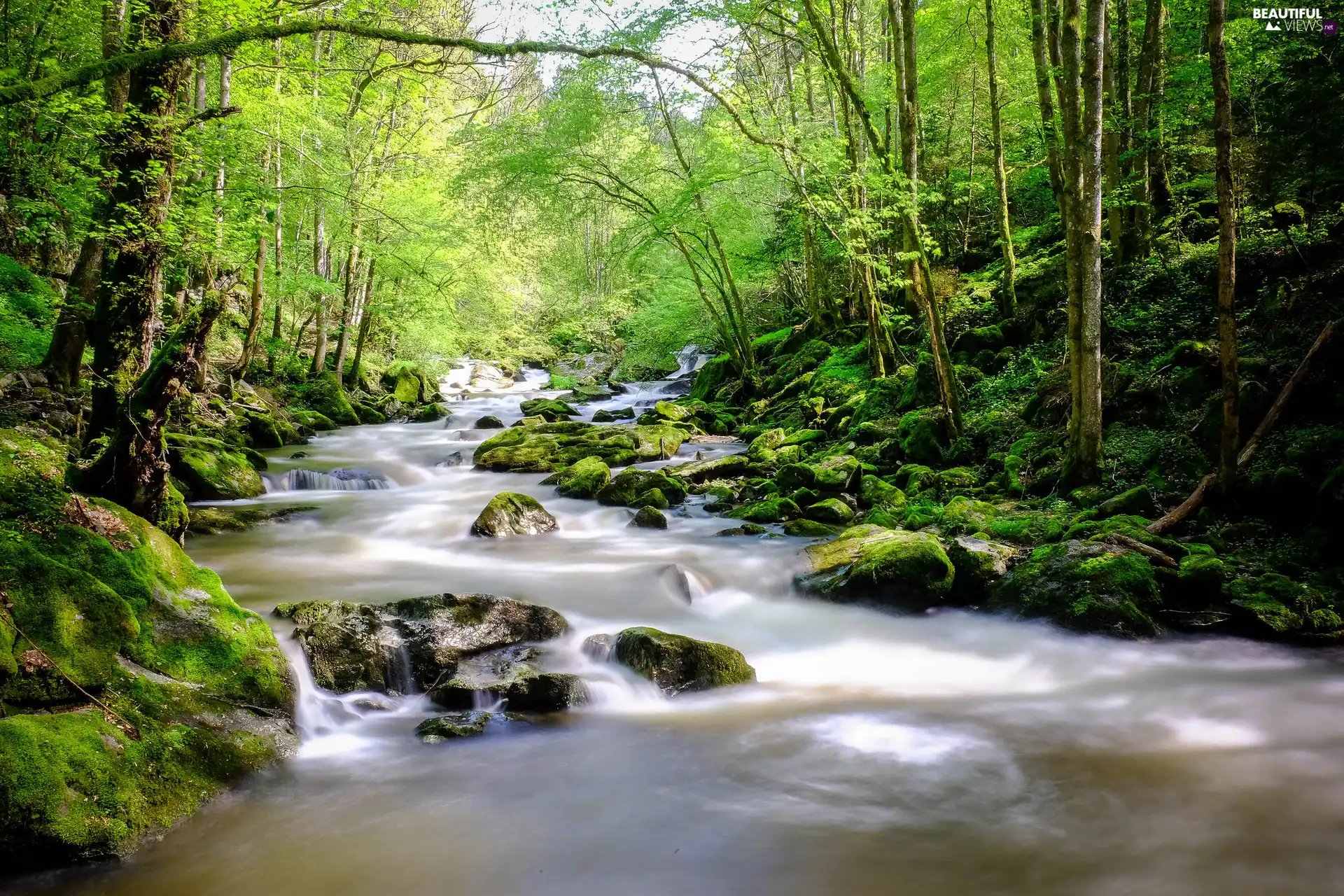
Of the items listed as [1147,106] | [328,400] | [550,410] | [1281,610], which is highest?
[1147,106]

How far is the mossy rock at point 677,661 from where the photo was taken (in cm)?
584

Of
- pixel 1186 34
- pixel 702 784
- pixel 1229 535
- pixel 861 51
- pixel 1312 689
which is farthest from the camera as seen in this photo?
pixel 861 51

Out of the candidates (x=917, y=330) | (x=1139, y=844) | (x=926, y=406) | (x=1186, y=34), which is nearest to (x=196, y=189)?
(x=1139, y=844)

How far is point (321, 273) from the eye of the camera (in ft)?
70.5

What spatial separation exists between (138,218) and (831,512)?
28.4 feet

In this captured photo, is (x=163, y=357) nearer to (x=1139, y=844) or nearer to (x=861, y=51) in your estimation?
(x=1139, y=844)

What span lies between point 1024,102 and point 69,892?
20.1m

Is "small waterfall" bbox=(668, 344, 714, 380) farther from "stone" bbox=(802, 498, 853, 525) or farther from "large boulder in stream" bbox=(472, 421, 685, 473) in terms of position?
"stone" bbox=(802, 498, 853, 525)

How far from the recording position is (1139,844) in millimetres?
3777

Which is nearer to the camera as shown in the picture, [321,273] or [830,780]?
[830,780]

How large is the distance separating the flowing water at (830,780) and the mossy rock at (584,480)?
16.0ft

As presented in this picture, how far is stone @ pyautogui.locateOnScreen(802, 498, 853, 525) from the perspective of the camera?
34.5 feet

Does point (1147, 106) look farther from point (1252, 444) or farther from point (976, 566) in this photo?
point (976, 566)

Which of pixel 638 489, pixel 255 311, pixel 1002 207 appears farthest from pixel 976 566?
pixel 255 311
